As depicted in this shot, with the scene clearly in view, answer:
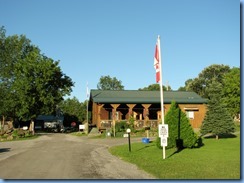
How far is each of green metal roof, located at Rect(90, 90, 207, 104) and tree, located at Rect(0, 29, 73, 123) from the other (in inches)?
307

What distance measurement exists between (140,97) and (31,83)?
16.0 meters

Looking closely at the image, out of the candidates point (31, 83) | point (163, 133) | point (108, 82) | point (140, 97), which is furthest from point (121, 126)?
point (108, 82)

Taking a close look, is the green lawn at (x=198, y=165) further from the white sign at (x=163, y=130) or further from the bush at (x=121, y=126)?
the bush at (x=121, y=126)

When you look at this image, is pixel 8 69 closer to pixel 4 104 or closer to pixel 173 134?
pixel 4 104

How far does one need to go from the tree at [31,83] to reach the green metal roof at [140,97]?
7.80m

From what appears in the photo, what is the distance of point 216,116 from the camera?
22297mm

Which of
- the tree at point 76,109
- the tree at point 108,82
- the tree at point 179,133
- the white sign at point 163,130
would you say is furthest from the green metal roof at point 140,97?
the tree at point 108,82

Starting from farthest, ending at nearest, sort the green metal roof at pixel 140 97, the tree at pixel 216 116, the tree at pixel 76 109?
the tree at pixel 76 109, the green metal roof at pixel 140 97, the tree at pixel 216 116

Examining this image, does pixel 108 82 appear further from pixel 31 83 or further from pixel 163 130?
pixel 163 130

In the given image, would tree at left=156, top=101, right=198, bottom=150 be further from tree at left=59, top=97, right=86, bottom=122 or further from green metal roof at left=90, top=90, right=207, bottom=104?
tree at left=59, top=97, right=86, bottom=122

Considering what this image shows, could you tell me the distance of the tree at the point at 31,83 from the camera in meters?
46.4

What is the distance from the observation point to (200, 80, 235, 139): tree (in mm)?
20391

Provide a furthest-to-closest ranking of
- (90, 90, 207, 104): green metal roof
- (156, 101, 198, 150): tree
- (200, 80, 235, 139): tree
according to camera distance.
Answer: (90, 90, 207, 104): green metal roof
(200, 80, 235, 139): tree
(156, 101, 198, 150): tree

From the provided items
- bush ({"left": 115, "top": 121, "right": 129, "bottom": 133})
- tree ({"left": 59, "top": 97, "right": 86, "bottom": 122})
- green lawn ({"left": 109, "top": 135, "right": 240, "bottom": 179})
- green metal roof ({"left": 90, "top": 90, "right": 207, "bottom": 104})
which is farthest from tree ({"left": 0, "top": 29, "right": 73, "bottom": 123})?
green lawn ({"left": 109, "top": 135, "right": 240, "bottom": 179})
